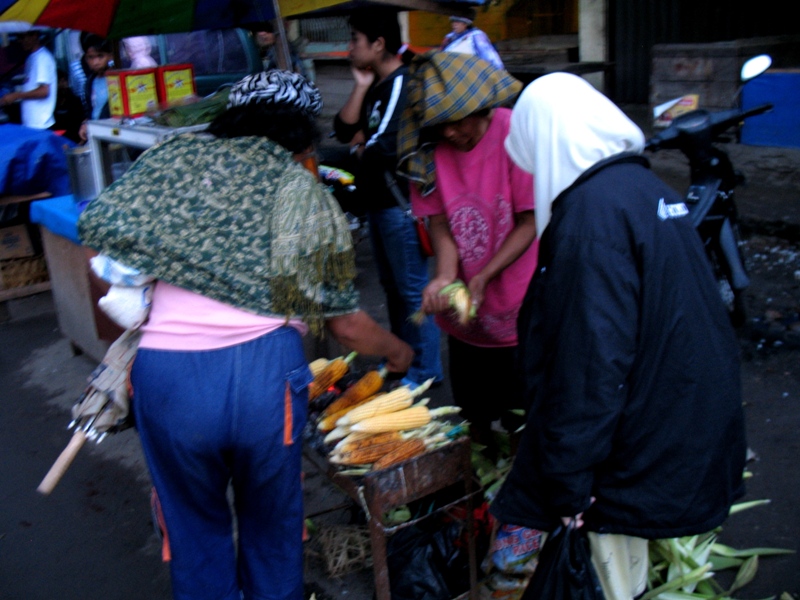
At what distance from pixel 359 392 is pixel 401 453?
0.42 m

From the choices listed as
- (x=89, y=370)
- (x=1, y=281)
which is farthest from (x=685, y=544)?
(x=1, y=281)

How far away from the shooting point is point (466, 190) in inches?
115

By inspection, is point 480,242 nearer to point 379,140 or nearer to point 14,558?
point 379,140

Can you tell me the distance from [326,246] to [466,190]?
2.62 ft

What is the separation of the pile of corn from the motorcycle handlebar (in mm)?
2421

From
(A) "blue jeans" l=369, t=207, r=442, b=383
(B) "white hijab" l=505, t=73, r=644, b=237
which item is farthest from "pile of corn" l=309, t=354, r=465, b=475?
(A) "blue jeans" l=369, t=207, r=442, b=383

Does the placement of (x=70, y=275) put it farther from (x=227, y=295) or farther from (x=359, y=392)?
(x=227, y=295)

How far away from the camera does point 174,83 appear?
15.3ft

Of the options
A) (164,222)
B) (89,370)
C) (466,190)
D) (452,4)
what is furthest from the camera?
(89,370)

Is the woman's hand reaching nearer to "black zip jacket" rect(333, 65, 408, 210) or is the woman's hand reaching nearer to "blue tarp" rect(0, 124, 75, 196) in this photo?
"black zip jacket" rect(333, 65, 408, 210)

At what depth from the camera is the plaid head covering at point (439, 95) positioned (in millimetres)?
2693

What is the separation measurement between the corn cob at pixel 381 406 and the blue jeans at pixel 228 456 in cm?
41

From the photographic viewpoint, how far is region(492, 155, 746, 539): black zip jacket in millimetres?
1862

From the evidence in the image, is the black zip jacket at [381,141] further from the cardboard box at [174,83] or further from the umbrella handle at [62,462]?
the umbrella handle at [62,462]
